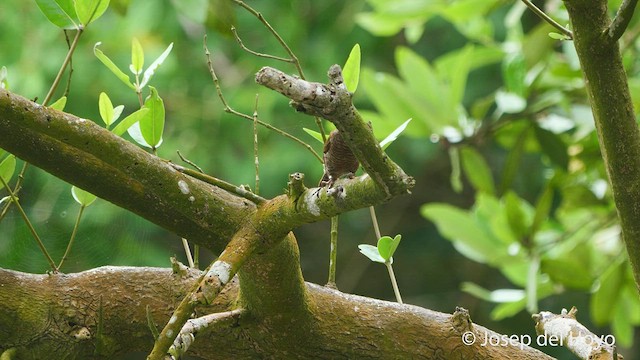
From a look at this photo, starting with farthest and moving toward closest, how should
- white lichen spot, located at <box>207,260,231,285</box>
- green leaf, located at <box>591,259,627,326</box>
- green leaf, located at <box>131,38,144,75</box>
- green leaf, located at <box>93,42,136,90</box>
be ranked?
1. green leaf, located at <box>591,259,627,326</box>
2. green leaf, located at <box>131,38,144,75</box>
3. green leaf, located at <box>93,42,136,90</box>
4. white lichen spot, located at <box>207,260,231,285</box>

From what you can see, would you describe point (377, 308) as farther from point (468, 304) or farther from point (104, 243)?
point (468, 304)

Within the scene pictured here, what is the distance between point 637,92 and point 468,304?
1957mm

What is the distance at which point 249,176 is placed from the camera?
253 cm

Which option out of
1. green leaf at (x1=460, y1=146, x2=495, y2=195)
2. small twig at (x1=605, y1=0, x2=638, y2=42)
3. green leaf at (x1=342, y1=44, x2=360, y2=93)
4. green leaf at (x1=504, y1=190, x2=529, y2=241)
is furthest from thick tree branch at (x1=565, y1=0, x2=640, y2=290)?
green leaf at (x1=460, y1=146, x2=495, y2=195)

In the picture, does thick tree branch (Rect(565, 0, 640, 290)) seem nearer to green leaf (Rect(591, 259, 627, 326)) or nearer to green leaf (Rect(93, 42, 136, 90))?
green leaf (Rect(93, 42, 136, 90))

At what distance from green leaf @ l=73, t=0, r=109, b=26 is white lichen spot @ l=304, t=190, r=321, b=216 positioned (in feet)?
0.81

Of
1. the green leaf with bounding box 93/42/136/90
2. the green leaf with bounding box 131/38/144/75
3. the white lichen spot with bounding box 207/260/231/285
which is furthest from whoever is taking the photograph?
the green leaf with bounding box 131/38/144/75

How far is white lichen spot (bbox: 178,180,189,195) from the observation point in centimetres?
61

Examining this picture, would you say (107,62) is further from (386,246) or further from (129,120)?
(386,246)

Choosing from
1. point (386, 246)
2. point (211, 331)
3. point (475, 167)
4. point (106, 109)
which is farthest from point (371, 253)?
point (475, 167)

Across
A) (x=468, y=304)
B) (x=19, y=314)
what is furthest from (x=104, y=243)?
(x=468, y=304)

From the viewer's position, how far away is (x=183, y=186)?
61 centimetres

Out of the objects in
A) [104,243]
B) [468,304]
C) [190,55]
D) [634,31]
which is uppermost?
[190,55]

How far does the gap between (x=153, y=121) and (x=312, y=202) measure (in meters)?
0.20
